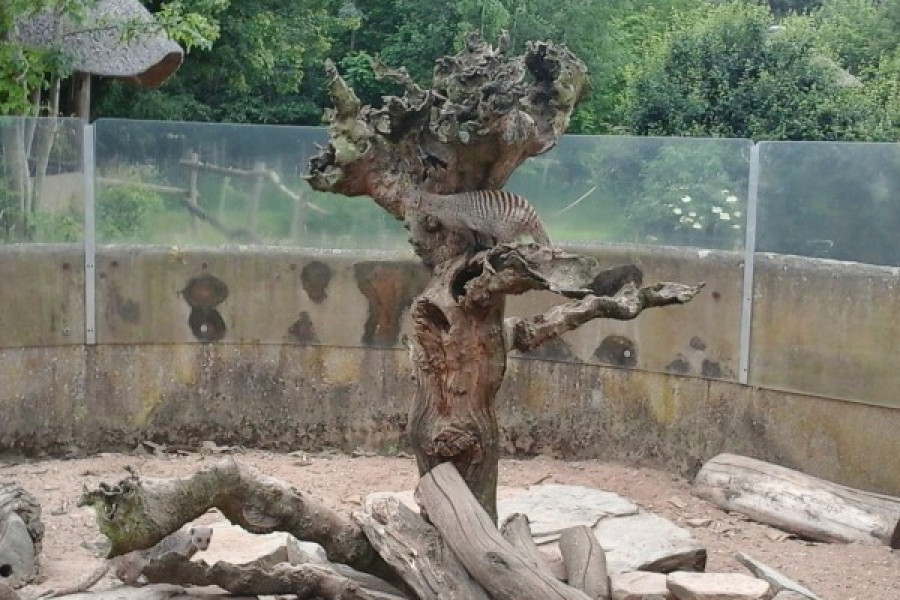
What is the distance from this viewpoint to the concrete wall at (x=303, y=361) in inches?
309

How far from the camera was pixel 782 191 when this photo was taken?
7691 mm

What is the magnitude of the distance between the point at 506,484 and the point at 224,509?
3133mm

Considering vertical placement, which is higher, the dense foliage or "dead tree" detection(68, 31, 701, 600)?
the dense foliage

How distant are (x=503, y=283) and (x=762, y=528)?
2813 mm

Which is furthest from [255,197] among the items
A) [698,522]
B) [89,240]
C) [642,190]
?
[698,522]

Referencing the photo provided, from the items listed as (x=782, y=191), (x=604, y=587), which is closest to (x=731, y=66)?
(x=782, y=191)

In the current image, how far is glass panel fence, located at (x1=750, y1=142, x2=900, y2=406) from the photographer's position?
7113 mm

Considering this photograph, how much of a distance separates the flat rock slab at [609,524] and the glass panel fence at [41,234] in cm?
268

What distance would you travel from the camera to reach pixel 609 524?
6340 millimetres

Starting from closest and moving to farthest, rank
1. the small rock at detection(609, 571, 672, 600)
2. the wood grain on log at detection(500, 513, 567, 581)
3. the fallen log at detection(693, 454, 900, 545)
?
the wood grain on log at detection(500, 513, 567, 581) → the small rock at detection(609, 571, 672, 600) → the fallen log at detection(693, 454, 900, 545)

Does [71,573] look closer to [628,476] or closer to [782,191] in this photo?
[628,476]

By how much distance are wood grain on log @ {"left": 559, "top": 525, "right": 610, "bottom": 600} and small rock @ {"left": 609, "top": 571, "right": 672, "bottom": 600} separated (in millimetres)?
43

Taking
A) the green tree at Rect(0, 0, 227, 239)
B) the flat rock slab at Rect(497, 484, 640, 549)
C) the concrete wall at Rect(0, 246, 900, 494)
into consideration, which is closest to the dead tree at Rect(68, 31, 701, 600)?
the flat rock slab at Rect(497, 484, 640, 549)

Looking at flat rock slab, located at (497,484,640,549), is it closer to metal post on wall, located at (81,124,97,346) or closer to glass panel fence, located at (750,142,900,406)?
glass panel fence, located at (750,142,900,406)
